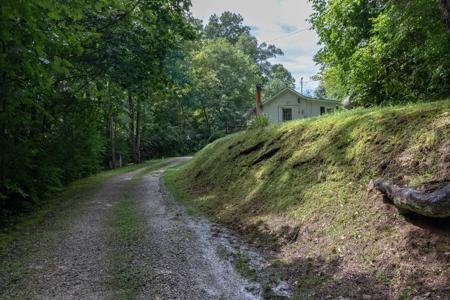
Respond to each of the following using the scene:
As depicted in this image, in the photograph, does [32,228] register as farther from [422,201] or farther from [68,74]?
[422,201]

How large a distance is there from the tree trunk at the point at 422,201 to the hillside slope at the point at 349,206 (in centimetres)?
18

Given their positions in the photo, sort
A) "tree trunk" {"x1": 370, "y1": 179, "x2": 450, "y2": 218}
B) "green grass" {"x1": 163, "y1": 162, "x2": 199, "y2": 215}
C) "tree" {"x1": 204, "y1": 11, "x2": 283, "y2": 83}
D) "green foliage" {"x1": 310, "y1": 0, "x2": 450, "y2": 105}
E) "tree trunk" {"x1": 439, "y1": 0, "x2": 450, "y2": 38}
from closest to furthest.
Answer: "tree trunk" {"x1": 370, "y1": 179, "x2": 450, "y2": 218} → "tree trunk" {"x1": 439, "y1": 0, "x2": 450, "y2": 38} → "green foliage" {"x1": 310, "y1": 0, "x2": 450, "y2": 105} → "green grass" {"x1": 163, "y1": 162, "x2": 199, "y2": 215} → "tree" {"x1": 204, "y1": 11, "x2": 283, "y2": 83}

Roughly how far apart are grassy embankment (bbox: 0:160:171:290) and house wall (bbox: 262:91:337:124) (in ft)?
75.0

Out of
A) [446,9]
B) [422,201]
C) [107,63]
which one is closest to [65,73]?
[107,63]

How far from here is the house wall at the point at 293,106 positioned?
31.7 meters

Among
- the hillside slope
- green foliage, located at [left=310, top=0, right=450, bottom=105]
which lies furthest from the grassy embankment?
green foliage, located at [left=310, top=0, right=450, bottom=105]

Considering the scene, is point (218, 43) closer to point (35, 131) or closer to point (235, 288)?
point (35, 131)

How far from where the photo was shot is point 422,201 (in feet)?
12.0

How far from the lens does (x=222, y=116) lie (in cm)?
3947

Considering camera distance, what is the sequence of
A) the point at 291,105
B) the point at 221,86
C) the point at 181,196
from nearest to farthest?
the point at 181,196, the point at 291,105, the point at 221,86

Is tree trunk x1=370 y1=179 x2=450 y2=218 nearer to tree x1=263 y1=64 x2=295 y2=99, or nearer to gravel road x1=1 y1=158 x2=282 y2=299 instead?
gravel road x1=1 y1=158 x2=282 y2=299

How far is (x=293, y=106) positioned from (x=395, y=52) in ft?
79.0

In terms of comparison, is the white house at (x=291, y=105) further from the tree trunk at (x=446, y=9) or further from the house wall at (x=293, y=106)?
the tree trunk at (x=446, y=9)

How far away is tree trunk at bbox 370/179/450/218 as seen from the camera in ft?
11.5
